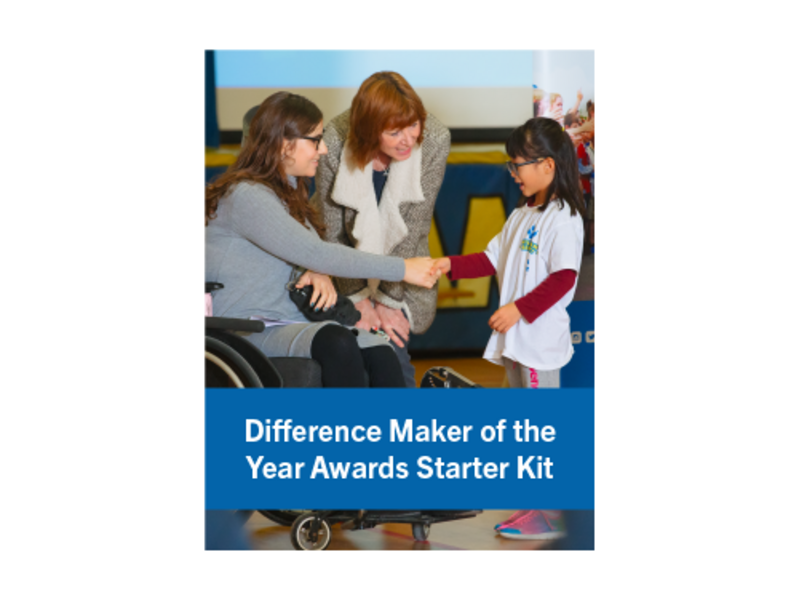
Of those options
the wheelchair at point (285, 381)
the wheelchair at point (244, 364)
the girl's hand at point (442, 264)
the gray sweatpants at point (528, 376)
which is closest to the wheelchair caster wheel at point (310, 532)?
the wheelchair at point (285, 381)

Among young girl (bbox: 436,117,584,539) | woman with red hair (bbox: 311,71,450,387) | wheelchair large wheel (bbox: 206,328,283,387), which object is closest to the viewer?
wheelchair large wheel (bbox: 206,328,283,387)

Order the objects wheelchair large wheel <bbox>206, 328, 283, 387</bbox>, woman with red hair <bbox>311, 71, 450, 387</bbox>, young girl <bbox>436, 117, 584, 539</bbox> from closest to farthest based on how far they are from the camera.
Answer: wheelchair large wheel <bbox>206, 328, 283, 387</bbox> < young girl <bbox>436, 117, 584, 539</bbox> < woman with red hair <bbox>311, 71, 450, 387</bbox>

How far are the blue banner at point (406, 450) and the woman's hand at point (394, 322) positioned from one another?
294mm

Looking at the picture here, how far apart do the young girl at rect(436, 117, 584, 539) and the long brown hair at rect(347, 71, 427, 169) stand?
0.83ft

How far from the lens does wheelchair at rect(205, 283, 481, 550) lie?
1.89 m

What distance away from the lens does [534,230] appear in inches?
80.6

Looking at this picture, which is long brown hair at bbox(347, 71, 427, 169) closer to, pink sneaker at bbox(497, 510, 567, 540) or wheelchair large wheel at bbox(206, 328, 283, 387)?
wheelchair large wheel at bbox(206, 328, 283, 387)

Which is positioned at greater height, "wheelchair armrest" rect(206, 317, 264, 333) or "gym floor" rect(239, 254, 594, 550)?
"wheelchair armrest" rect(206, 317, 264, 333)

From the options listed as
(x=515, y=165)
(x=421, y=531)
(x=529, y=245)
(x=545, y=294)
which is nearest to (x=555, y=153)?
(x=515, y=165)

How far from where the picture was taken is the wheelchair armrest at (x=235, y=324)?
6.20 ft

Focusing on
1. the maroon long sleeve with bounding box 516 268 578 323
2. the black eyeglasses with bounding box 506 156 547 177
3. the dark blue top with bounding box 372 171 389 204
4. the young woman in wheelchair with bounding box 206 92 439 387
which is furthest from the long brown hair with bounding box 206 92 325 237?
the maroon long sleeve with bounding box 516 268 578 323

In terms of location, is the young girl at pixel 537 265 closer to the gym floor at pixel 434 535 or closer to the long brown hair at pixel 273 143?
the gym floor at pixel 434 535

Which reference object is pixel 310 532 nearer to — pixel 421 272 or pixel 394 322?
pixel 394 322

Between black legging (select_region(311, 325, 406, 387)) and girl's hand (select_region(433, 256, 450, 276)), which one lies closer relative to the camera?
black legging (select_region(311, 325, 406, 387))
